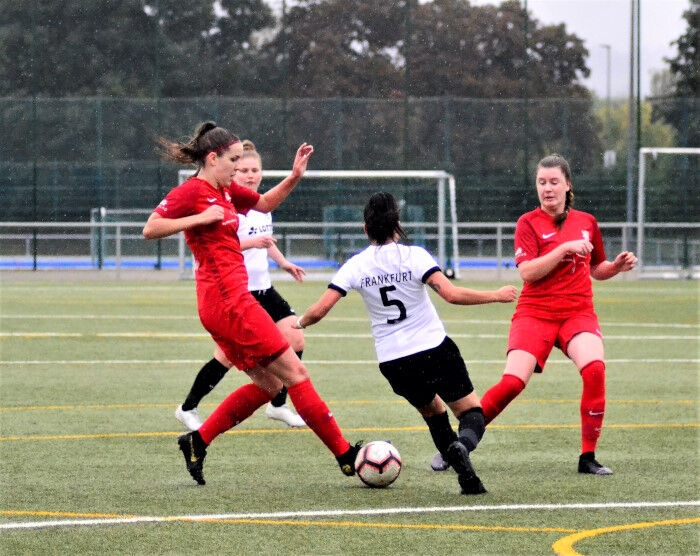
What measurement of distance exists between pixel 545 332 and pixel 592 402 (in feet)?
1.45

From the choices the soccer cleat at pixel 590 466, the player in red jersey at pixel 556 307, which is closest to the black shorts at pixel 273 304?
the player in red jersey at pixel 556 307

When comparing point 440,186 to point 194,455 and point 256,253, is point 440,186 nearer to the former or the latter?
point 256,253

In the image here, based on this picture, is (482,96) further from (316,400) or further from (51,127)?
(316,400)

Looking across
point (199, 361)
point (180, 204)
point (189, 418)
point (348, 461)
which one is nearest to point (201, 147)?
point (180, 204)

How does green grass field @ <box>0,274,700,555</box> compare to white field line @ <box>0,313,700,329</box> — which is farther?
white field line @ <box>0,313,700,329</box>

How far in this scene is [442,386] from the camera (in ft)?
22.1

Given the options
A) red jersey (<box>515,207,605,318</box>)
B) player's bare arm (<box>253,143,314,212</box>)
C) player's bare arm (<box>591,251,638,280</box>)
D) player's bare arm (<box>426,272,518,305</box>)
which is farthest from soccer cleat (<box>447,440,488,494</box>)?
player's bare arm (<box>253,143,314,212</box>)

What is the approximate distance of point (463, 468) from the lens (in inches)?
253

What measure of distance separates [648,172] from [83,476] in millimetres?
25697

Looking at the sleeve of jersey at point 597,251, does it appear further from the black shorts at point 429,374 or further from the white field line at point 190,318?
the white field line at point 190,318

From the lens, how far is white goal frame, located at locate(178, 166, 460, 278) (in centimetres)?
2817

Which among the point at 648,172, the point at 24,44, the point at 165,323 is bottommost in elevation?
the point at 165,323

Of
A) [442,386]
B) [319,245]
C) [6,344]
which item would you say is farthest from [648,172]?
[442,386]

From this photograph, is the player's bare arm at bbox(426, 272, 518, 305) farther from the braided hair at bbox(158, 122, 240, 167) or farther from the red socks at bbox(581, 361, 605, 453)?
the braided hair at bbox(158, 122, 240, 167)
